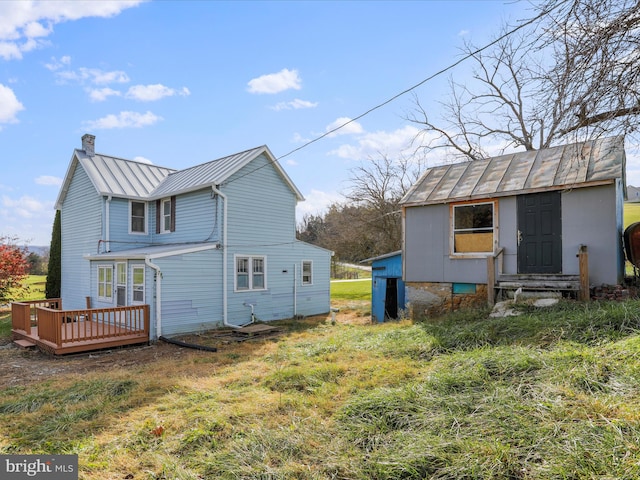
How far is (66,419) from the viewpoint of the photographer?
15.4 ft

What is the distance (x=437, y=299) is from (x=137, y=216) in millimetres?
11997

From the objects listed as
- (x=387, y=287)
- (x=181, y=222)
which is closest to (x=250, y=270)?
(x=181, y=222)

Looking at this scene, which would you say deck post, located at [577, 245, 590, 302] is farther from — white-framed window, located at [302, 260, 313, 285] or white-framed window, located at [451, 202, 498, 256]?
white-framed window, located at [302, 260, 313, 285]

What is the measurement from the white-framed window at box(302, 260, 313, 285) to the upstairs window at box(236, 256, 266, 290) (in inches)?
87.7

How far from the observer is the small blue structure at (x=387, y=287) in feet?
44.1

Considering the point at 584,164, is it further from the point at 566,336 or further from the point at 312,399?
the point at 312,399

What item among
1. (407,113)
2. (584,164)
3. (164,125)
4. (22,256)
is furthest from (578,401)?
(22,256)

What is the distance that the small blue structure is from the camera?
13438 mm

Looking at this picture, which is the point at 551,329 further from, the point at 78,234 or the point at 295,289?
the point at 78,234

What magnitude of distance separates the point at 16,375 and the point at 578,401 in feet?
33.4

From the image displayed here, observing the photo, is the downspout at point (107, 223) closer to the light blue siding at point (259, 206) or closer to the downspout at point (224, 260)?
the downspout at point (224, 260)

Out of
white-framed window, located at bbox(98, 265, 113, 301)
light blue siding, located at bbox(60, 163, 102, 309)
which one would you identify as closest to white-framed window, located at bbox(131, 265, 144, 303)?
white-framed window, located at bbox(98, 265, 113, 301)

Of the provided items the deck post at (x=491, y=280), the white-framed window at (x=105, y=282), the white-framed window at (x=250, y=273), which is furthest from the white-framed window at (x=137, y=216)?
the deck post at (x=491, y=280)

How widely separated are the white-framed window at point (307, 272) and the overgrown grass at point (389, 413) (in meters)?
9.43
